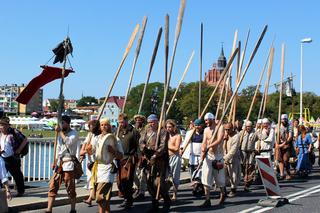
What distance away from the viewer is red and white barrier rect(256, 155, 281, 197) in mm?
10656

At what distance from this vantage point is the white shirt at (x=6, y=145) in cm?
1097

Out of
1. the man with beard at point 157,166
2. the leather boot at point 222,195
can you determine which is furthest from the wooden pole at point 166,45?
the leather boot at point 222,195

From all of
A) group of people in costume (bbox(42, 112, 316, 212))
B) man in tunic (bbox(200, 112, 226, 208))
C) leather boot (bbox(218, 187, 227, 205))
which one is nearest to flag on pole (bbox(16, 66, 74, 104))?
group of people in costume (bbox(42, 112, 316, 212))

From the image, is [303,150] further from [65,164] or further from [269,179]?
[65,164]

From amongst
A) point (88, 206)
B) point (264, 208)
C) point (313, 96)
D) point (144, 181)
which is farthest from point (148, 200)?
point (313, 96)

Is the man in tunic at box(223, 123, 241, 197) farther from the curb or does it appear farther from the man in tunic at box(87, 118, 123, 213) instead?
the man in tunic at box(87, 118, 123, 213)

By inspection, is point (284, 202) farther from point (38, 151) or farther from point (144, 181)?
point (38, 151)

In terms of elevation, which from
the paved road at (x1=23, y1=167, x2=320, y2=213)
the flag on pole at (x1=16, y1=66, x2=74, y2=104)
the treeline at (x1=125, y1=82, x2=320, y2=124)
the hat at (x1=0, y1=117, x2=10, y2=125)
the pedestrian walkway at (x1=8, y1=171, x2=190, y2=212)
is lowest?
the paved road at (x1=23, y1=167, x2=320, y2=213)

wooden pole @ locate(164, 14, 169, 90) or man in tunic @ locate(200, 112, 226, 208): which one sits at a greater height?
wooden pole @ locate(164, 14, 169, 90)

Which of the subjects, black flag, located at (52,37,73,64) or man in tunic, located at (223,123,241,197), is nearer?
black flag, located at (52,37,73,64)

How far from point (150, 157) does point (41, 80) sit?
10.3ft

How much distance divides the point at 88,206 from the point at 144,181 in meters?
1.57

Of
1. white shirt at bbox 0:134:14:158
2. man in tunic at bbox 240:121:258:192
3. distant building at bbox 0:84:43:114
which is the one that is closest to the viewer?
white shirt at bbox 0:134:14:158

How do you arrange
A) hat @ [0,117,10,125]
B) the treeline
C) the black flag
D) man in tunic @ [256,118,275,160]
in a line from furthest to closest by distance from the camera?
the treeline → man in tunic @ [256,118,275,160] → the black flag → hat @ [0,117,10,125]
